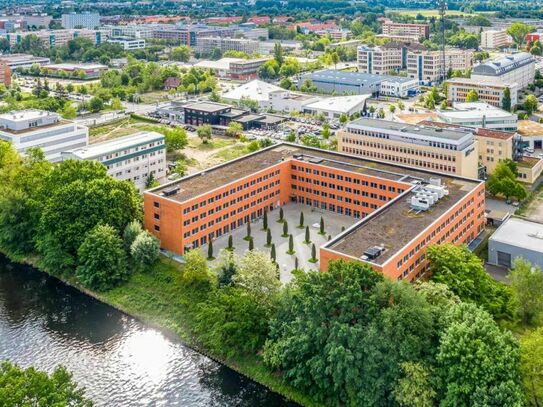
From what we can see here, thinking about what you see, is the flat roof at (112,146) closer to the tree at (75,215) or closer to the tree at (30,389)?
the tree at (75,215)

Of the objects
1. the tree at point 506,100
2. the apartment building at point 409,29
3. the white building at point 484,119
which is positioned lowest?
the white building at point 484,119

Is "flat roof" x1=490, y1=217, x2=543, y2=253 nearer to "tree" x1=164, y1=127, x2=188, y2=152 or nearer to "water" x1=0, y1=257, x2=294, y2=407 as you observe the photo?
"water" x1=0, y1=257, x2=294, y2=407

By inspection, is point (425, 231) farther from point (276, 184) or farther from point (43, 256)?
point (43, 256)

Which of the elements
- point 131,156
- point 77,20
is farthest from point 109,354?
point 77,20

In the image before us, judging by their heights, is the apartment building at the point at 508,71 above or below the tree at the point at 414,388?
above

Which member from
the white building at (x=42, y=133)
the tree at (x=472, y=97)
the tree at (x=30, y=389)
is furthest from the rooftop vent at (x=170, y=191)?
the tree at (x=472, y=97)

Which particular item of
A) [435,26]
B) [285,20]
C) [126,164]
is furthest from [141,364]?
[285,20]

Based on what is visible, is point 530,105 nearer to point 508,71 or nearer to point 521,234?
point 508,71
